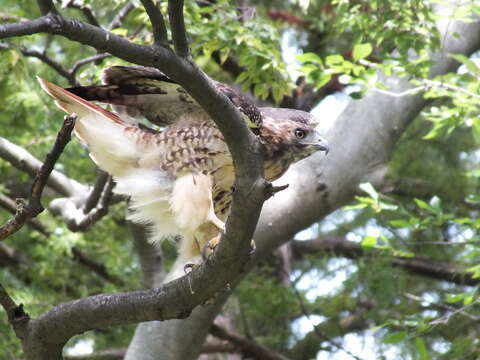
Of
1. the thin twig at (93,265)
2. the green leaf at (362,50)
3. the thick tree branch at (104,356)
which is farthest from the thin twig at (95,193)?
the green leaf at (362,50)

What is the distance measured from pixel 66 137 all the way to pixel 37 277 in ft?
13.4

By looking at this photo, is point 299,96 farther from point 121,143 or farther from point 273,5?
point 121,143

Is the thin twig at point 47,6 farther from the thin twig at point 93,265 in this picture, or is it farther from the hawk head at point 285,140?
the thin twig at point 93,265

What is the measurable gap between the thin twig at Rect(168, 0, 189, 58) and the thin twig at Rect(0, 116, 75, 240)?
1.67 feet

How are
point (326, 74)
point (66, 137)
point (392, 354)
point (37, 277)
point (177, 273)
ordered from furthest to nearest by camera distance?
point (37, 277) < point (392, 354) < point (177, 273) < point (326, 74) < point (66, 137)

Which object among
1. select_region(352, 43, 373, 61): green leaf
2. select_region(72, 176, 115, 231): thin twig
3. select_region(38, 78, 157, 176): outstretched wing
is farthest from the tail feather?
select_region(352, 43, 373, 61): green leaf

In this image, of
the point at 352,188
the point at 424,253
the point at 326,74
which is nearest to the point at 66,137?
the point at 326,74

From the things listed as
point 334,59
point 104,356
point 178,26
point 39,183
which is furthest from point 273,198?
point 178,26

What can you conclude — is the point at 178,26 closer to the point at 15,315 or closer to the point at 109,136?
the point at 15,315

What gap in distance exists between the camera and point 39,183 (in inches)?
116

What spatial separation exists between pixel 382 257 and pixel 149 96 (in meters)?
2.87

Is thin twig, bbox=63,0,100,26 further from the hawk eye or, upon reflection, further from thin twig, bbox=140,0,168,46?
thin twig, bbox=140,0,168,46

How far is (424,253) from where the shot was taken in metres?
7.95

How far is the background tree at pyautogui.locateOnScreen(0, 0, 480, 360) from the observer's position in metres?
3.24
